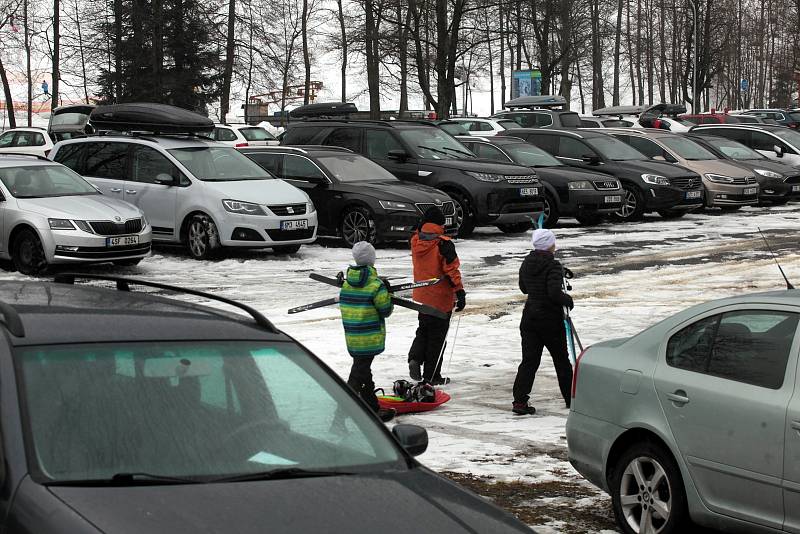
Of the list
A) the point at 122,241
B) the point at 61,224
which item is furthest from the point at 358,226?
the point at 61,224

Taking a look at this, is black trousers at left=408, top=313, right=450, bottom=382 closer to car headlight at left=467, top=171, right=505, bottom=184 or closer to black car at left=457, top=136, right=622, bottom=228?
car headlight at left=467, top=171, right=505, bottom=184

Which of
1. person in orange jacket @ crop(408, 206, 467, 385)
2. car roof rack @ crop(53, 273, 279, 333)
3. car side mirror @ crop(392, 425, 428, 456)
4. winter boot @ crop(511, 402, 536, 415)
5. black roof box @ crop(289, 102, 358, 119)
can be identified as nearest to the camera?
car side mirror @ crop(392, 425, 428, 456)

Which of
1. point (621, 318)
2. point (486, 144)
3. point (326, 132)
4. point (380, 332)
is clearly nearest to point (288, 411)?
point (380, 332)

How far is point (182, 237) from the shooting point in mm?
18688

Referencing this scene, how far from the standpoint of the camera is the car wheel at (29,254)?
16.4 m

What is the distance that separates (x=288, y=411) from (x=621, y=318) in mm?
9506

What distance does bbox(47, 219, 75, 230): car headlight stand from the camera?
16359mm

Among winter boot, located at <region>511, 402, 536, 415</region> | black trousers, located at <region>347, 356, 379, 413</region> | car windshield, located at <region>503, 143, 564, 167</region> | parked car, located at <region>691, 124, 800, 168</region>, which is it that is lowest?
winter boot, located at <region>511, 402, 536, 415</region>

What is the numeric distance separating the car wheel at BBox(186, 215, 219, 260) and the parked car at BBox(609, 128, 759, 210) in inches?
495

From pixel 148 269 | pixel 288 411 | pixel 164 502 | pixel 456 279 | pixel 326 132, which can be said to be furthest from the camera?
pixel 326 132

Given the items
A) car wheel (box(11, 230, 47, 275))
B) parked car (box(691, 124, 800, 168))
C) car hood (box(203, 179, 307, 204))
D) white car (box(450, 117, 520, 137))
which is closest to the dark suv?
car hood (box(203, 179, 307, 204))

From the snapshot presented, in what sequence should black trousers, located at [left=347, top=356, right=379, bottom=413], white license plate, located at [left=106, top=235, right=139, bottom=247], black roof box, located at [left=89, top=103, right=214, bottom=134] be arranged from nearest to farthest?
black trousers, located at [left=347, top=356, right=379, bottom=413], white license plate, located at [left=106, top=235, right=139, bottom=247], black roof box, located at [left=89, top=103, right=214, bottom=134]

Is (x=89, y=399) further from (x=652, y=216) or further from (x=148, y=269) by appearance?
(x=652, y=216)

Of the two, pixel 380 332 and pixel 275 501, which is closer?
pixel 275 501
